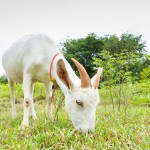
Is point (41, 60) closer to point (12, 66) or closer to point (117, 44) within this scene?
point (12, 66)

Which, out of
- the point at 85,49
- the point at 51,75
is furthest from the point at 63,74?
the point at 85,49

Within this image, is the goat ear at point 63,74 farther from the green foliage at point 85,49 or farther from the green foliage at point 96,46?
the green foliage at point 85,49

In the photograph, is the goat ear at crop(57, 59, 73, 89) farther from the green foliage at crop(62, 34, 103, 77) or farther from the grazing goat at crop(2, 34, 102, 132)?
the green foliage at crop(62, 34, 103, 77)

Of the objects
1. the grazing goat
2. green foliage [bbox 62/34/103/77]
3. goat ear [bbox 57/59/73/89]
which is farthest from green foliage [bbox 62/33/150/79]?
goat ear [bbox 57/59/73/89]

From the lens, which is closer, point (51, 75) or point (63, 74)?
point (63, 74)

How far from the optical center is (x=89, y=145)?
2855mm

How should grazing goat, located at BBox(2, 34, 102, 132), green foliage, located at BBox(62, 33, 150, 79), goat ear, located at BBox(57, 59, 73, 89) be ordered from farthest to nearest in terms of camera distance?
green foliage, located at BBox(62, 33, 150, 79) → goat ear, located at BBox(57, 59, 73, 89) → grazing goat, located at BBox(2, 34, 102, 132)

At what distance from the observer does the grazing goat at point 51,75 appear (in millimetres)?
3490

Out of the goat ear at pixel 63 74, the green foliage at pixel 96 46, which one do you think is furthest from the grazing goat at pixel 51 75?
the green foliage at pixel 96 46

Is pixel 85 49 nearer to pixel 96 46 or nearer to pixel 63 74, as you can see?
pixel 96 46

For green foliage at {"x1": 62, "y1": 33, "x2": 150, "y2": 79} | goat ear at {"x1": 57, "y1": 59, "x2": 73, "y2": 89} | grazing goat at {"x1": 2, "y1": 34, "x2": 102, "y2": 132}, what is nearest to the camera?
grazing goat at {"x1": 2, "y1": 34, "x2": 102, "y2": 132}

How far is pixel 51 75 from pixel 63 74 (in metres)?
0.63

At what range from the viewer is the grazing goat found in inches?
137

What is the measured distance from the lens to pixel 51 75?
14.8ft
